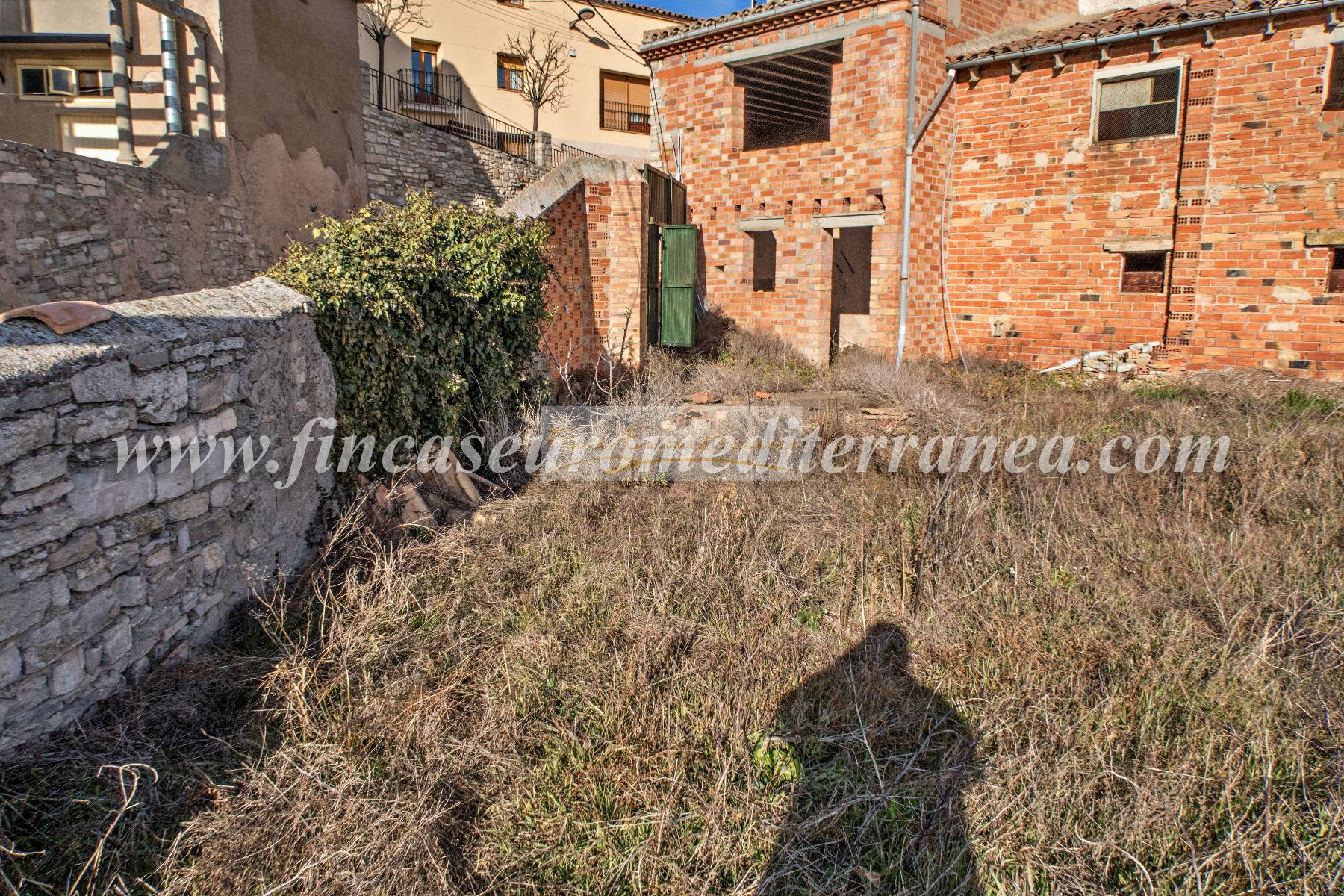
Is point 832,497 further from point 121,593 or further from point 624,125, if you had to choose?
point 624,125

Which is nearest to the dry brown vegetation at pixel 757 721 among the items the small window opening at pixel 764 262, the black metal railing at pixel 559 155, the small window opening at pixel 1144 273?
the small window opening at pixel 1144 273

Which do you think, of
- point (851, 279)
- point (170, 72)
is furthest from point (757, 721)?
point (851, 279)

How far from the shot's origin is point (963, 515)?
520 cm

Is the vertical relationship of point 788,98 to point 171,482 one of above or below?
above

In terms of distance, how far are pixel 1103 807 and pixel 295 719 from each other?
3.22 meters

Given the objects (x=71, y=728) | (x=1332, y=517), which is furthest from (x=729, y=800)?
(x=1332, y=517)

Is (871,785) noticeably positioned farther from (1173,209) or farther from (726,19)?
(726,19)

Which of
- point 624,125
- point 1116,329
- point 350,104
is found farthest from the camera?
point 624,125

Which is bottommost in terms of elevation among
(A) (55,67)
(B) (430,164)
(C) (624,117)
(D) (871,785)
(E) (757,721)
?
(D) (871,785)

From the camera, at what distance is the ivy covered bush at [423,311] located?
212 inches

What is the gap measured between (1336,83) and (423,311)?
10.7 m

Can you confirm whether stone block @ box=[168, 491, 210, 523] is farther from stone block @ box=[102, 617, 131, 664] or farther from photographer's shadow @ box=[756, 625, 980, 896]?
photographer's shadow @ box=[756, 625, 980, 896]

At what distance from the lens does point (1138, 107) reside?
418 inches

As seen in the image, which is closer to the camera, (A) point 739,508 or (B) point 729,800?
(B) point 729,800
